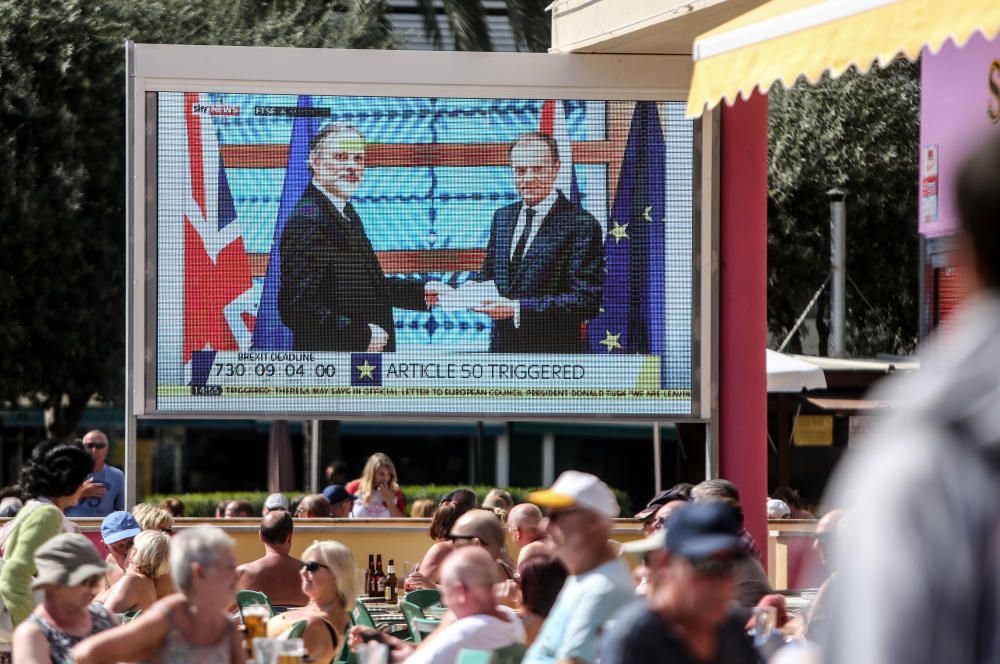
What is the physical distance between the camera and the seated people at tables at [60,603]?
4848 millimetres

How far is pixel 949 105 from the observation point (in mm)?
8305

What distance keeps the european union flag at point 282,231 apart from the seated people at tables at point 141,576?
3.07m

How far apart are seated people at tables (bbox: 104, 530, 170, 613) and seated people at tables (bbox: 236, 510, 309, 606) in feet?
3.05

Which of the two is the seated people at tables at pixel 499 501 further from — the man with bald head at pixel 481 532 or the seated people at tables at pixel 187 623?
the seated people at tables at pixel 187 623

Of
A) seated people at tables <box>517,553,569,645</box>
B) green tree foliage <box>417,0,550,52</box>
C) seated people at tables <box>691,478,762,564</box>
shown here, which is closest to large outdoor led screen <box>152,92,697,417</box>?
seated people at tables <box>691,478,762,564</box>

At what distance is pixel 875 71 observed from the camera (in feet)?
85.1

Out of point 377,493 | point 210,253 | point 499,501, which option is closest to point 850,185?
point 377,493

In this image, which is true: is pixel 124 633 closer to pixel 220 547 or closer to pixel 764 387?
pixel 220 547

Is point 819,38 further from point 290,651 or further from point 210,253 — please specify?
point 210,253

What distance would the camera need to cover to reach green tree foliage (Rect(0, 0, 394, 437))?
21531 millimetres

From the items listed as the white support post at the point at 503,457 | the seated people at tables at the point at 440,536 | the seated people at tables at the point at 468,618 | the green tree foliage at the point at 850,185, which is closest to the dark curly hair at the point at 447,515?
the seated people at tables at the point at 440,536

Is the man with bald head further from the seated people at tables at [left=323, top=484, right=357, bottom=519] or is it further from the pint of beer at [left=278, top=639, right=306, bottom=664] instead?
the seated people at tables at [left=323, top=484, right=357, bottom=519]

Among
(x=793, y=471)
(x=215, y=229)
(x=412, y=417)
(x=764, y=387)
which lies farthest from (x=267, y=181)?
(x=793, y=471)

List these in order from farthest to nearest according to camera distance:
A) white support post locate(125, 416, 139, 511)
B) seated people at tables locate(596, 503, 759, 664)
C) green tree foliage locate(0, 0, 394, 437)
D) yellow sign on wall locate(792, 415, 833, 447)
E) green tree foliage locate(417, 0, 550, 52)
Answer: green tree foliage locate(417, 0, 550, 52) < green tree foliage locate(0, 0, 394, 437) < yellow sign on wall locate(792, 415, 833, 447) < white support post locate(125, 416, 139, 511) < seated people at tables locate(596, 503, 759, 664)
